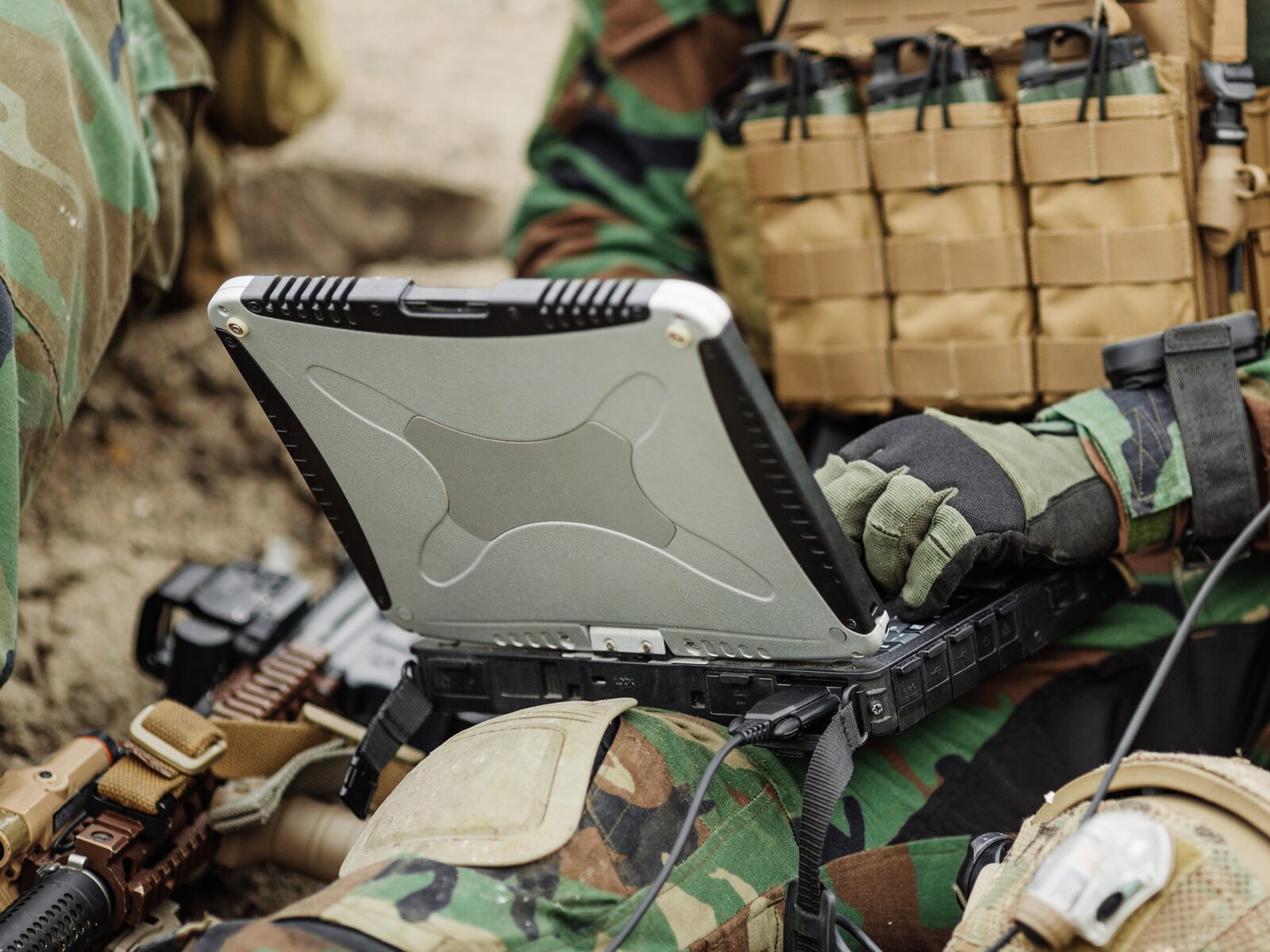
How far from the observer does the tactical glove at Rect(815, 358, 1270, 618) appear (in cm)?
117

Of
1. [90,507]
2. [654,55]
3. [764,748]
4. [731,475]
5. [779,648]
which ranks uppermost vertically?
[654,55]

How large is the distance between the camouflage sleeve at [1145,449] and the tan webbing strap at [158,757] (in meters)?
0.95

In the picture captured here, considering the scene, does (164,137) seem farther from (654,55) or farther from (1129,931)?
(1129,931)

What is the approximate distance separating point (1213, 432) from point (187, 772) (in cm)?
109

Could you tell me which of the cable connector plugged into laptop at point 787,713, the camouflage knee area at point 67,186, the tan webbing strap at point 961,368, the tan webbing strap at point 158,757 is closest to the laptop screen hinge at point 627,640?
the cable connector plugged into laptop at point 787,713

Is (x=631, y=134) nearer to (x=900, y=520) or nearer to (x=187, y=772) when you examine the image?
(x=900, y=520)

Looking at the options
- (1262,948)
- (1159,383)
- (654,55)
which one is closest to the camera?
(1262,948)

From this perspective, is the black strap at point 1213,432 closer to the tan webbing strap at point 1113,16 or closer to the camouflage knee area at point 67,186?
the tan webbing strap at point 1113,16

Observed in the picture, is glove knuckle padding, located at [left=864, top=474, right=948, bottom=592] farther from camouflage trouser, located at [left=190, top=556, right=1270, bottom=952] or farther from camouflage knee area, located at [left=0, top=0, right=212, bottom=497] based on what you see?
camouflage knee area, located at [left=0, top=0, right=212, bottom=497]

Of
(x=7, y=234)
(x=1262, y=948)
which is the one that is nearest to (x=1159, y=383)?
(x=1262, y=948)

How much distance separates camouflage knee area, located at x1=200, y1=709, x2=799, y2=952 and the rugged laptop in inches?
3.4

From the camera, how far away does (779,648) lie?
109 centimetres

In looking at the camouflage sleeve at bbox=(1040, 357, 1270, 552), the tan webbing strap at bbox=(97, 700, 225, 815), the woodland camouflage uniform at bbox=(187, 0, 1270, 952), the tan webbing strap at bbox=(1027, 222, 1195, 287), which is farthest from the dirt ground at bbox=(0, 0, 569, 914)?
the tan webbing strap at bbox=(1027, 222, 1195, 287)

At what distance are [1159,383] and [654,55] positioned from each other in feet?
3.17
